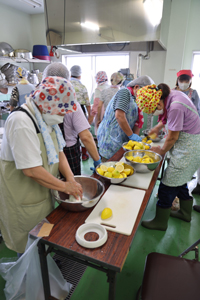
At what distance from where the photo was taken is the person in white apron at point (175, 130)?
1.63 meters

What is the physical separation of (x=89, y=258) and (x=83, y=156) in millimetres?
3140

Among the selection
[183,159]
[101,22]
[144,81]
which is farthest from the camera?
[144,81]

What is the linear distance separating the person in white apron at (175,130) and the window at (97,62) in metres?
3.45

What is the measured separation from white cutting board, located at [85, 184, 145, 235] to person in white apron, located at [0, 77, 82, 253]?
0.17 metres

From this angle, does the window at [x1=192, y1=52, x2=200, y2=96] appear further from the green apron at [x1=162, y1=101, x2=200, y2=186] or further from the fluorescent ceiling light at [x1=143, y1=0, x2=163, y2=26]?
the green apron at [x1=162, y1=101, x2=200, y2=186]

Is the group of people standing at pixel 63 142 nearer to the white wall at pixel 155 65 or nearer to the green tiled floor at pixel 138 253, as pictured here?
the green tiled floor at pixel 138 253

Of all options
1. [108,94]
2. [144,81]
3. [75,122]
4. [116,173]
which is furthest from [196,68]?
[116,173]

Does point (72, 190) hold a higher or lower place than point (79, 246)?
higher

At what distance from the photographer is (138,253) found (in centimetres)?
183

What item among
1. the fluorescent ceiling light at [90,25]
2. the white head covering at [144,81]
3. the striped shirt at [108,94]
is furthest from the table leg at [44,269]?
the striped shirt at [108,94]

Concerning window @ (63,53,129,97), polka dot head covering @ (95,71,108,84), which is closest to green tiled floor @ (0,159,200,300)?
polka dot head covering @ (95,71,108,84)

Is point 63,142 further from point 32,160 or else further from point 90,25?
point 90,25

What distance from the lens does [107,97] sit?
3.44 m

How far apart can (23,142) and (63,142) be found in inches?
14.8
